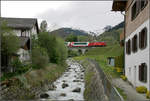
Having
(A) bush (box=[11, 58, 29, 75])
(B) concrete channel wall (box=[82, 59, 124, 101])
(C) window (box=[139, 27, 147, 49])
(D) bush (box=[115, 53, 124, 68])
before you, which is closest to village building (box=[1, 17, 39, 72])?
(A) bush (box=[11, 58, 29, 75])

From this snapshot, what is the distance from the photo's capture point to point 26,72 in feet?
59.7

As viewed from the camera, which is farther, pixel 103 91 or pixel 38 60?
pixel 38 60

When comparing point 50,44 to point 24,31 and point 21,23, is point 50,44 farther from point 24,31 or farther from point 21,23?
point 21,23

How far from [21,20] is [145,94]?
79.2ft

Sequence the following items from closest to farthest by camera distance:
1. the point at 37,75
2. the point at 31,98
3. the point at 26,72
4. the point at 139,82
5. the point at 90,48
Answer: the point at 139,82
the point at 31,98
the point at 26,72
the point at 37,75
the point at 90,48

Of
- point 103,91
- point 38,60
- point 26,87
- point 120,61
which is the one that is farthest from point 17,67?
point 120,61

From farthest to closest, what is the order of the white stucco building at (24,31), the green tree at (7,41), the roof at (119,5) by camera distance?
the white stucco building at (24,31)
the roof at (119,5)
the green tree at (7,41)

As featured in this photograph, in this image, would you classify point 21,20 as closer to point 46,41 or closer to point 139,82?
point 46,41

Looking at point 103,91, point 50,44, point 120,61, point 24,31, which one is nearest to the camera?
point 103,91

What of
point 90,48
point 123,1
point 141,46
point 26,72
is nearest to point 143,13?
point 141,46

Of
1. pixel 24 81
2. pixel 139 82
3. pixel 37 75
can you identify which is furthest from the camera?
pixel 37 75

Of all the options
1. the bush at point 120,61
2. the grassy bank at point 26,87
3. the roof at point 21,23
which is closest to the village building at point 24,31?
the roof at point 21,23

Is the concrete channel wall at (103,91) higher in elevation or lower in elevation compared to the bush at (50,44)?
lower

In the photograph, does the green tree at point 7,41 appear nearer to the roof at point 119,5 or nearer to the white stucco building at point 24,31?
the white stucco building at point 24,31
